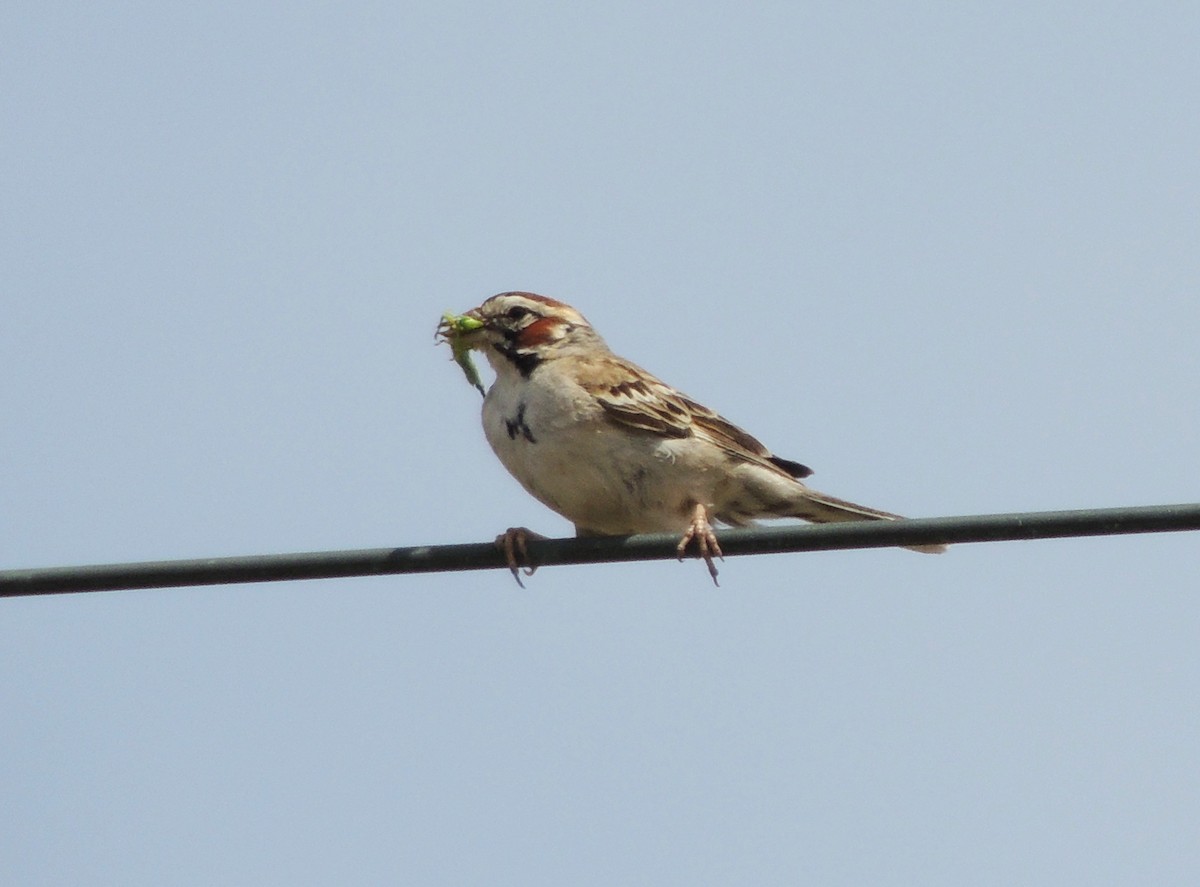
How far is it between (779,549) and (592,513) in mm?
2690

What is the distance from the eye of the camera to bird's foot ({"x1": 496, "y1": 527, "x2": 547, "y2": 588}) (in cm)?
738

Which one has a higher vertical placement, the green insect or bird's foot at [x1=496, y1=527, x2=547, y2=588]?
the green insect

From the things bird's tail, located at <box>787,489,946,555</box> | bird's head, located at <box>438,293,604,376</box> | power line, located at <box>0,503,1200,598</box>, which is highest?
bird's head, located at <box>438,293,604,376</box>

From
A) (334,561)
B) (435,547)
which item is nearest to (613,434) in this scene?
(435,547)

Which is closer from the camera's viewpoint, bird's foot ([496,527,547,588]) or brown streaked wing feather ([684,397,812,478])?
bird's foot ([496,527,547,588])

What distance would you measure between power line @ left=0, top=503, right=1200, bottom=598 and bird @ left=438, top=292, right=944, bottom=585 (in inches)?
79.0

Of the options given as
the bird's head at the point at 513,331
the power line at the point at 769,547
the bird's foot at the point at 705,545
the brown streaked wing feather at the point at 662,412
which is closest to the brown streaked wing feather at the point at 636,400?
the brown streaked wing feather at the point at 662,412

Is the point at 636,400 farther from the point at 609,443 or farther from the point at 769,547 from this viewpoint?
the point at 769,547

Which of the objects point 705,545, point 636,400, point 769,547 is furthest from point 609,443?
point 769,547

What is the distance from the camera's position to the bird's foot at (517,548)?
7379 mm

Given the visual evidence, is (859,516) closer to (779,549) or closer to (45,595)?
(779,549)

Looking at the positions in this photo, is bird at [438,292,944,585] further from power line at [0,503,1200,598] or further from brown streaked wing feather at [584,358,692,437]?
power line at [0,503,1200,598]

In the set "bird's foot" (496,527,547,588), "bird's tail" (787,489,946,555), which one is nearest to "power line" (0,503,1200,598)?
"bird's foot" (496,527,547,588)

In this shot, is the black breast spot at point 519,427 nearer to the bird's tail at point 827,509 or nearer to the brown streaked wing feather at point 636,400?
the brown streaked wing feather at point 636,400
